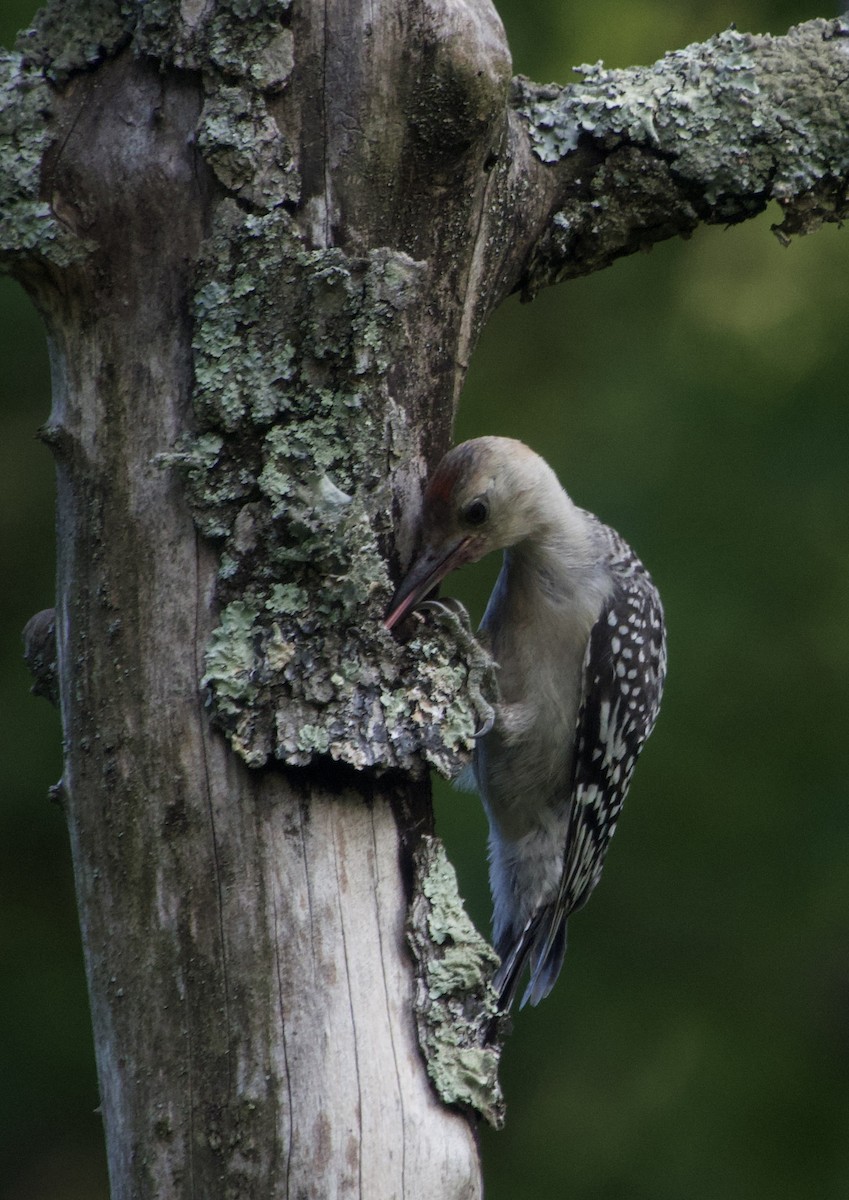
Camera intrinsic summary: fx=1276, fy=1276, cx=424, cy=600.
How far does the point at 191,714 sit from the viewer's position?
227 centimetres

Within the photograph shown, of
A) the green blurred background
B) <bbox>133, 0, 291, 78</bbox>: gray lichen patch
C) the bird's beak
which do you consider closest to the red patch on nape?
the bird's beak

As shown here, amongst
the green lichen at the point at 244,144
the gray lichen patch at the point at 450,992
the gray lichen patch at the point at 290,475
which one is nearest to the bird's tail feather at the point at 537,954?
the gray lichen patch at the point at 450,992

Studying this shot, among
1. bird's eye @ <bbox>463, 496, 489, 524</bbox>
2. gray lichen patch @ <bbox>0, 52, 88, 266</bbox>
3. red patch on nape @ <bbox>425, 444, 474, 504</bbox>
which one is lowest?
bird's eye @ <bbox>463, 496, 489, 524</bbox>

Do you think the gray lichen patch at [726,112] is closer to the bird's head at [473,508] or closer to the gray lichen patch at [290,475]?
the bird's head at [473,508]

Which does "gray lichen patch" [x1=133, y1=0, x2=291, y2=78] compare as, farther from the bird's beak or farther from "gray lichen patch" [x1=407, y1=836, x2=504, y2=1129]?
"gray lichen patch" [x1=407, y1=836, x2=504, y2=1129]

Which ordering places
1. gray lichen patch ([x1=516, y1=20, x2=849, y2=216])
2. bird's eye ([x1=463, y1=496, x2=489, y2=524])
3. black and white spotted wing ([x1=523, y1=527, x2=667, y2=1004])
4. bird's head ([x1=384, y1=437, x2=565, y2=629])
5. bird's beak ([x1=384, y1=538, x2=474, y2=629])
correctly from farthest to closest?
1. black and white spotted wing ([x1=523, y1=527, x2=667, y2=1004])
2. gray lichen patch ([x1=516, y1=20, x2=849, y2=216])
3. bird's eye ([x1=463, y1=496, x2=489, y2=524])
4. bird's head ([x1=384, y1=437, x2=565, y2=629])
5. bird's beak ([x1=384, y1=538, x2=474, y2=629])

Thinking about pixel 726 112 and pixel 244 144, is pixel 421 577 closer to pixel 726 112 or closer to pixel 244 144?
pixel 244 144

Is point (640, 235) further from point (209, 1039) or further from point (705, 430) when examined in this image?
point (209, 1039)

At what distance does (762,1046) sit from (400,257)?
3625mm

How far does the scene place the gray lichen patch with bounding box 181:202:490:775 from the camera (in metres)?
2.28

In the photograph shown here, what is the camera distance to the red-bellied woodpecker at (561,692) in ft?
11.8

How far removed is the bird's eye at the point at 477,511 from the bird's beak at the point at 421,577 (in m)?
0.09

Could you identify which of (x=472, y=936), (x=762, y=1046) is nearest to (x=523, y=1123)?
(x=762, y=1046)

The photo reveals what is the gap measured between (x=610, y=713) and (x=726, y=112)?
1605mm
